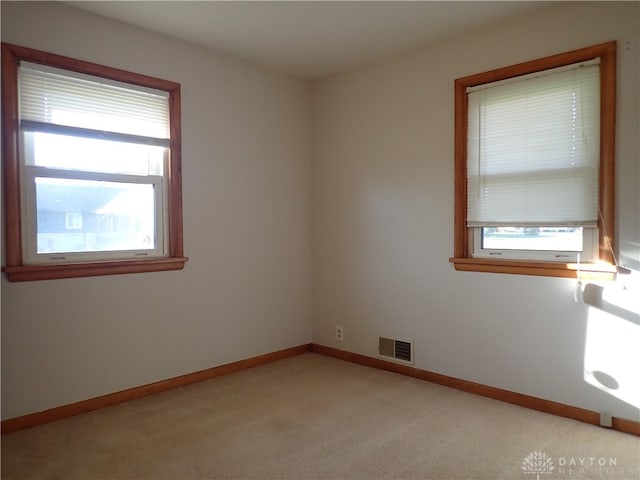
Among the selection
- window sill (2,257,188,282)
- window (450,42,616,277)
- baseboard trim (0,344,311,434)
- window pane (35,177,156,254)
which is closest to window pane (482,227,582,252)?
window (450,42,616,277)

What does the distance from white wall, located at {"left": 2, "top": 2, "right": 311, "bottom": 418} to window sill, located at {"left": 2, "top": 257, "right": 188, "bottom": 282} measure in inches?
2.0

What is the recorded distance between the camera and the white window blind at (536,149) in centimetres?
272

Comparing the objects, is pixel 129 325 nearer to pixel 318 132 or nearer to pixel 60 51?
pixel 60 51

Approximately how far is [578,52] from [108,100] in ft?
9.66

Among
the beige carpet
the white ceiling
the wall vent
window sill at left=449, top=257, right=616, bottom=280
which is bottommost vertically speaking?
the beige carpet

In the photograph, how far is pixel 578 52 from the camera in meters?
2.70

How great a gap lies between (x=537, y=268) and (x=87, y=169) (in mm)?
2944

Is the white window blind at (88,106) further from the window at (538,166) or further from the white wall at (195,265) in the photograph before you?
the window at (538,166)

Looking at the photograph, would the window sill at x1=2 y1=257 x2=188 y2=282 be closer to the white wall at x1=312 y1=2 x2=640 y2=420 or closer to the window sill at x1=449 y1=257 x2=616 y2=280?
the white wall at x1=312 y1=2 x2=640 y2=420

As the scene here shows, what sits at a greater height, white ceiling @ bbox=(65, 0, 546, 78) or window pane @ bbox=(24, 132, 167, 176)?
white ceiling @ bbox=(65, 0, 546, 78)

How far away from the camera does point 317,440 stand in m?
2.52

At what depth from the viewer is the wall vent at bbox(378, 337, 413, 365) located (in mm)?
3584

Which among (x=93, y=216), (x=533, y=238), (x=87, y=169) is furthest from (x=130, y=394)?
(x=533, y=238)

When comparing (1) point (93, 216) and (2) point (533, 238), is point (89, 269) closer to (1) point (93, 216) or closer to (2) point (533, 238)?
(1) point (93, 216)
